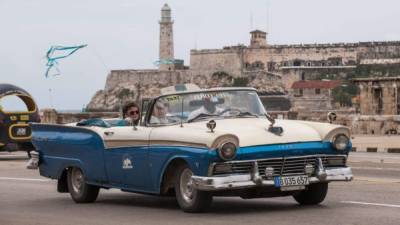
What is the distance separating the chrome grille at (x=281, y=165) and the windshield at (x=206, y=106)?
3.70ft

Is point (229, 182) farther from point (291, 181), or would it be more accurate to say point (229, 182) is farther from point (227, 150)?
point (291, 181)

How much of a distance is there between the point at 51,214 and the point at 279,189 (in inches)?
112

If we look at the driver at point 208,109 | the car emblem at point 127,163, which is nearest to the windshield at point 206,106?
the driver at point 208,109

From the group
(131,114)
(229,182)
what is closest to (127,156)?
(131,114)

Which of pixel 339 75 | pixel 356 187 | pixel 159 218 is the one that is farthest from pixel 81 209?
pixel 339 75

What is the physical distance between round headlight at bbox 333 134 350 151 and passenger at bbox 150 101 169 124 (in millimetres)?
2049

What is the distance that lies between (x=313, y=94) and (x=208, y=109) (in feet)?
446

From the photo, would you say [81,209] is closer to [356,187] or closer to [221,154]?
[221,154]

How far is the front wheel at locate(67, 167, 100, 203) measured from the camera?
1344 cm

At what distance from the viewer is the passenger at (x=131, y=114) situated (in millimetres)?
13022

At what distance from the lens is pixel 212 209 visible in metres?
11.8

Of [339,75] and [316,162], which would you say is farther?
[339,75]

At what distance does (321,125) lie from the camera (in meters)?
11.8

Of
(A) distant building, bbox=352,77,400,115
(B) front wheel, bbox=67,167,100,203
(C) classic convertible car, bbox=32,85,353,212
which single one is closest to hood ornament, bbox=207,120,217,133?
(C) classic convertible car, bbox=32,85,353,212
